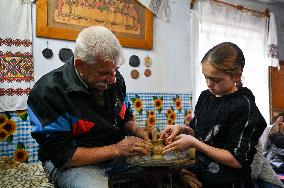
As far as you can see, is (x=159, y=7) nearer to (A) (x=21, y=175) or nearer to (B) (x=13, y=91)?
(B) (x=13, y=91)

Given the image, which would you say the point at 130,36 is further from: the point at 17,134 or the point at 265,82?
the point at 265,82

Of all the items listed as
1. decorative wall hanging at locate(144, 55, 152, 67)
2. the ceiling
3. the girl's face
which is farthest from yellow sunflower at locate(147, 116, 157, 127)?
the ceiling

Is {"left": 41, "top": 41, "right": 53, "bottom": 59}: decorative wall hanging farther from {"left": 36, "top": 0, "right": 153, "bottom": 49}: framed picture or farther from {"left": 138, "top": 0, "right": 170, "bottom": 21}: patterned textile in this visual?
{"left": 138, "top": 0, "right": 170, "bottom": 21}: patterned textile

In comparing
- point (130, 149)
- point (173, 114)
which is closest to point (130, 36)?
point (173, 114)

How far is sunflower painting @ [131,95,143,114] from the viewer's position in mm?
3968

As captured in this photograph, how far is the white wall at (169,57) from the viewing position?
4074 millimetres

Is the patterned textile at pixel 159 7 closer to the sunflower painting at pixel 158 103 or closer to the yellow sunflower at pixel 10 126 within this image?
the sunflower painting at pixel 158 103

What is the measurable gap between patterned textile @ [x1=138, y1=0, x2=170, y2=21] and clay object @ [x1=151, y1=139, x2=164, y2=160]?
2622 millimetres

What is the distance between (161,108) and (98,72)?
247cm

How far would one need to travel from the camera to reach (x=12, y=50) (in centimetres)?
307

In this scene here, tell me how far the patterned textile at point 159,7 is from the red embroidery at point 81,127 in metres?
2.54

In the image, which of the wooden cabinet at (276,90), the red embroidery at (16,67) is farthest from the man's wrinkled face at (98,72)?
the wooden cabinet at (276,90)

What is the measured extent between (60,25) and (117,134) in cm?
183

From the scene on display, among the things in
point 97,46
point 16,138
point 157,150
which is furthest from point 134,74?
point 157,150
